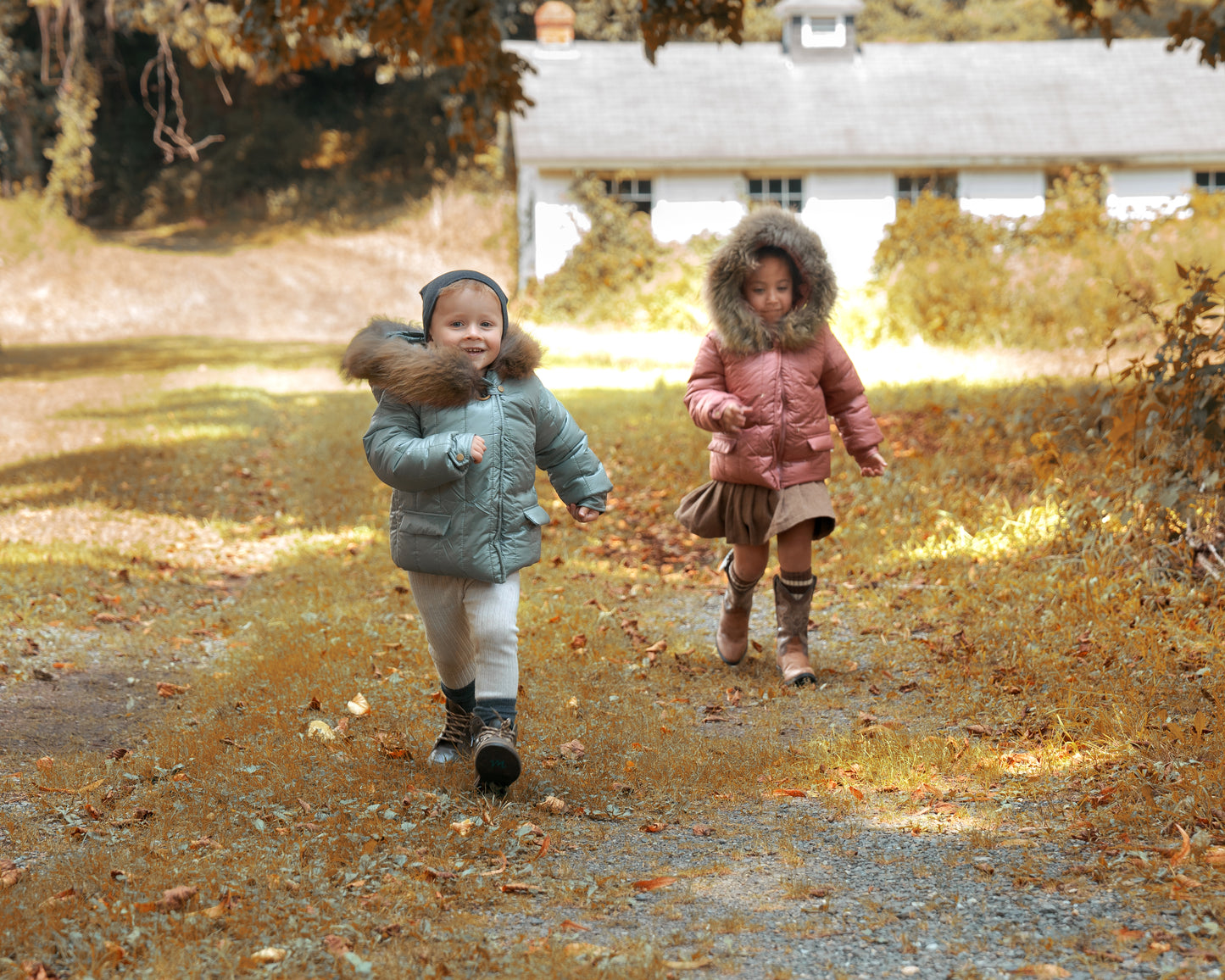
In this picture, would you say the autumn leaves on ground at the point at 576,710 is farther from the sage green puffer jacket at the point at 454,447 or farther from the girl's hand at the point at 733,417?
the girl's hand at the point at 733,417

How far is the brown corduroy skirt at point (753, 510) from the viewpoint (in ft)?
16.3

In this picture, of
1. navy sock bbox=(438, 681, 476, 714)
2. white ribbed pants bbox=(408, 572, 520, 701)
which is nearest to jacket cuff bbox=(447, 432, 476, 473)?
white ribbed pants bbox=(408, 572, 520, 701)

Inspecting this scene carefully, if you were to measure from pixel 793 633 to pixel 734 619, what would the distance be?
290 mm

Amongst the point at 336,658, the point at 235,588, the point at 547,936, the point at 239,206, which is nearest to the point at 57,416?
the point at 235,588

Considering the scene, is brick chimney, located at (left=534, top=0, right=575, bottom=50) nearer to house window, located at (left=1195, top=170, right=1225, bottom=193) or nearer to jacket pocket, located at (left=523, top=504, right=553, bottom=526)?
house window, located at (left=1195, top=170, right=1225, bottom=193)

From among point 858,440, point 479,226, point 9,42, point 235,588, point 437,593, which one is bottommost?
point 235,588

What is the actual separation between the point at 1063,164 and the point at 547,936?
2693 centimetres

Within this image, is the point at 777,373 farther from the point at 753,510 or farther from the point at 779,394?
the point at 753,510

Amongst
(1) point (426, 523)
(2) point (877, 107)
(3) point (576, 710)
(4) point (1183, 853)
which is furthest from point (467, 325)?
(2) point (877, 107)

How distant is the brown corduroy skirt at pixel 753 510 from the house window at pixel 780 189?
22620mm

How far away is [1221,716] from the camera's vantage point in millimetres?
3988

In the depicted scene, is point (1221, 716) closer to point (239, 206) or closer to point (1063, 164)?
point (1063, 164)

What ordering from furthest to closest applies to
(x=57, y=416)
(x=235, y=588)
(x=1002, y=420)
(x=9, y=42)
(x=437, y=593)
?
1. (x=9, y=42)
2. (x=57, y=416)
3. (x=1002, y=420)
4. (x=235, y=588)
5. (x=437, y=593)

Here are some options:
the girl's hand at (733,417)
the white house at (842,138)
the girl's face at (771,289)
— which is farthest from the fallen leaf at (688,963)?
the white house at (842,138)
